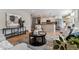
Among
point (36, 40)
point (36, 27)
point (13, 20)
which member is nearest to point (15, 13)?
point (13, 20)

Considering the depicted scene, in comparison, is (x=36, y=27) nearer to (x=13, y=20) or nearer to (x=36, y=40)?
(x=36, y=40)

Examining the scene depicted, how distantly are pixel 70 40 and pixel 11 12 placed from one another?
102cm

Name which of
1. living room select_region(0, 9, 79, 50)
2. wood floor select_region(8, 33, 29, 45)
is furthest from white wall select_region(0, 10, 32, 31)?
wood floor select_region(8, 33, 29, 45)

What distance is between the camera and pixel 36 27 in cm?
223

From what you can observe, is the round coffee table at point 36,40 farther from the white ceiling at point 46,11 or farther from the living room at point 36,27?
the white ceiling at point 46,11

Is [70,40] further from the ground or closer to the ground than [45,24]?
closer to the ground

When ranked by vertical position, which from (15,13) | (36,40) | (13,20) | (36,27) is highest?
(15,13)

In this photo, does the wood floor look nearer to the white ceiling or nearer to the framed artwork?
the framed artwork

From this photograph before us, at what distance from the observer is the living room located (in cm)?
222
